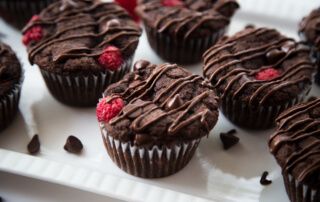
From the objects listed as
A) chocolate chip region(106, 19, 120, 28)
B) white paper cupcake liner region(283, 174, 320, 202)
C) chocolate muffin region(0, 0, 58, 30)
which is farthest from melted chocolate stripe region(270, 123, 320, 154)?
chocolate muffin region(0, 0, 58, 30)

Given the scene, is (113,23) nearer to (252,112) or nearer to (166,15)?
(166,15)

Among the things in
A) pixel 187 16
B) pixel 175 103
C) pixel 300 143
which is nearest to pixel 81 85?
pixel 175 103

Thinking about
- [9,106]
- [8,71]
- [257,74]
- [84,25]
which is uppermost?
[84,25]

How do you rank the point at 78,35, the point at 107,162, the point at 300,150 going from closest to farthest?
1. the point at 300,150
2. the point at 107,162
3. the point at 78,35

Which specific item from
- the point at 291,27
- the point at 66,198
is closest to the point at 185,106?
the point at 66,198

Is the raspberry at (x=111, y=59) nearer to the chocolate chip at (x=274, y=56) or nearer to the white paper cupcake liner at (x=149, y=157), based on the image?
the white paper cupcake liner at (x=149, y=157)

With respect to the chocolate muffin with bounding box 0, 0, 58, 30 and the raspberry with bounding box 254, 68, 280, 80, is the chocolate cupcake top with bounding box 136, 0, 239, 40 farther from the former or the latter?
the chocolate muffin with bounding box 0, 0, 58, 30

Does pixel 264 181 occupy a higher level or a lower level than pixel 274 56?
lower
